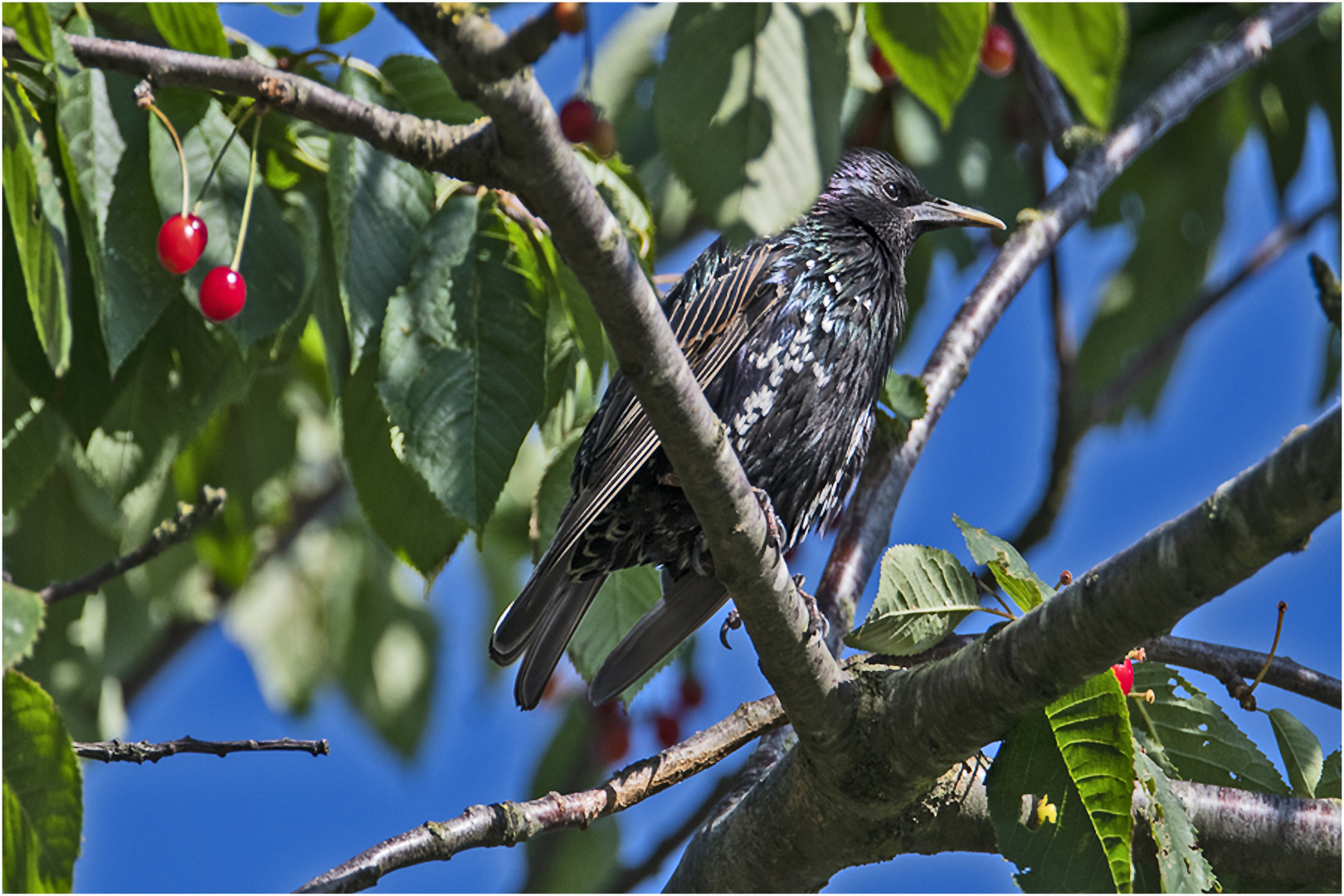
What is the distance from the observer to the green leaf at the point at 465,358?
2463 mm

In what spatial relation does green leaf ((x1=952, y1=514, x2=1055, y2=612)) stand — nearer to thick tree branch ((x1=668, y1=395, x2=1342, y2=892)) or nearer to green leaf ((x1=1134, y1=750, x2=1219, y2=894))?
thick tree branch ((x1=668, y1=395, x2=1342, y2=892))

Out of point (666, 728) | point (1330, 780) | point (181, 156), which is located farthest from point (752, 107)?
point (666, 728)

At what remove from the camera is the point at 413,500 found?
8.86 feet

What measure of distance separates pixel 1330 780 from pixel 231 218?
2.52 m

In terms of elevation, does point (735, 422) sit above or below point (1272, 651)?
above

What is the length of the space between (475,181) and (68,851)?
1061 mm

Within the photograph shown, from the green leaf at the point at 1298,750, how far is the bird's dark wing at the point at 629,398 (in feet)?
5.00

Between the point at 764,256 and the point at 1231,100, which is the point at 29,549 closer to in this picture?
the point at 764,256

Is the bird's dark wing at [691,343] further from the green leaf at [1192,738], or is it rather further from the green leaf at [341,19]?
the green leaf at [1192,738]

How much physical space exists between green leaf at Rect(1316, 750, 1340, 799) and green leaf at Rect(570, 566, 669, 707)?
148cm

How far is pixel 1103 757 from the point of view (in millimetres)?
2057

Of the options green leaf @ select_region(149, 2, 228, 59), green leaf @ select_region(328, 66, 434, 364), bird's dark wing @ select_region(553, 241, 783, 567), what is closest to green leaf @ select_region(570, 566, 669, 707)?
bird's dark wing @ select_region(553, 241, 783, 567)

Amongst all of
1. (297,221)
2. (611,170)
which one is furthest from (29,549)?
(611,170)

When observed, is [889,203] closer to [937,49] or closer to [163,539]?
[163,539]
